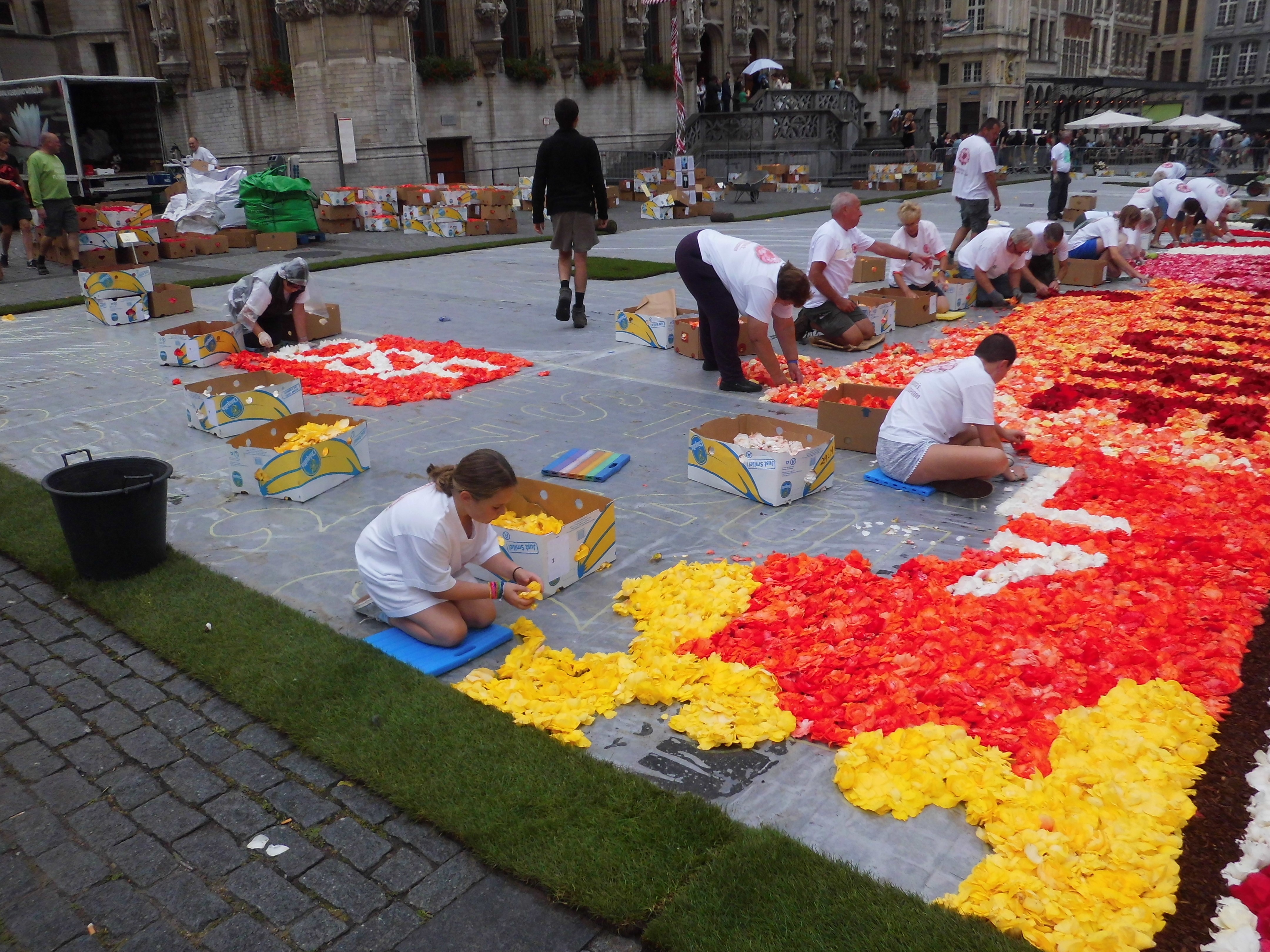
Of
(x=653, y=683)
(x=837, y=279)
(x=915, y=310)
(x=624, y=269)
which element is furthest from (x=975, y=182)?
(x=653, y=683)

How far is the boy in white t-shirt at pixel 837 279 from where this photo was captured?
894 centimetres

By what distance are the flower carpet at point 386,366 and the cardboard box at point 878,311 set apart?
3.41 metres

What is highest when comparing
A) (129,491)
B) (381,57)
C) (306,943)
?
(381,57)

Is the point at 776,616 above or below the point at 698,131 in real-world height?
below

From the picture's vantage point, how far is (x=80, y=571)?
15.9ft

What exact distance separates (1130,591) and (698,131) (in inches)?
1283

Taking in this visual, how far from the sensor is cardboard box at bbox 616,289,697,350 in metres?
9.36

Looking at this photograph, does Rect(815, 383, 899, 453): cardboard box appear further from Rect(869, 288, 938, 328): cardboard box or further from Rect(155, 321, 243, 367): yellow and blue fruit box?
Rect(155, 321, 243, 367): yellow and blue fruit box

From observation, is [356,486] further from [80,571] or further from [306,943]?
[306,943]

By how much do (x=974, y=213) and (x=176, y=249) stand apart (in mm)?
13271

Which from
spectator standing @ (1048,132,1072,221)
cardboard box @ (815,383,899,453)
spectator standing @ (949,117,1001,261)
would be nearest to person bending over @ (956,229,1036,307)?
spectator standing @ (949,117,1001,261)

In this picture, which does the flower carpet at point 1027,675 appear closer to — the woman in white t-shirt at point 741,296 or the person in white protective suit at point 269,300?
the woman in white t-shirt at point 741,296

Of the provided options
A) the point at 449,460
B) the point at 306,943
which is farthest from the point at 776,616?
the point at 449,460

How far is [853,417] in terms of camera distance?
6453mm
